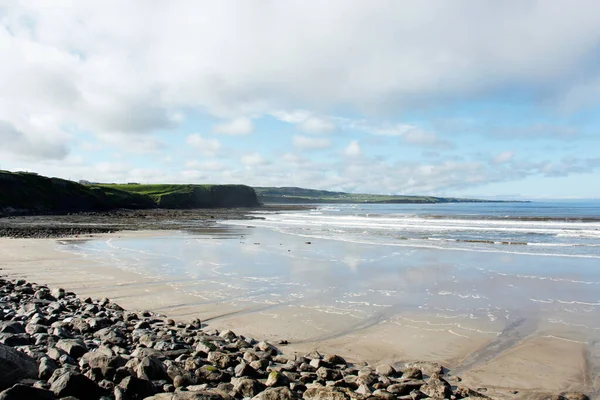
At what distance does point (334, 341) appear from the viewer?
8898mm

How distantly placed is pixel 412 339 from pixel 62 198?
85.6m

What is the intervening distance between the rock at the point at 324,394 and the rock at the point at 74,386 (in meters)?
2.78

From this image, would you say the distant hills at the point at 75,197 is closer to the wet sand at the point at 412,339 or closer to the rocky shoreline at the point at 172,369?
the wet sand at the point at 412,339

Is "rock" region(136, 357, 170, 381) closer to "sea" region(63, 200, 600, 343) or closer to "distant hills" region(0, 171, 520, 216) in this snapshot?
"sea" region(63, 200, 600, 343)

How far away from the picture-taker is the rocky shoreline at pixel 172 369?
17.6 feet

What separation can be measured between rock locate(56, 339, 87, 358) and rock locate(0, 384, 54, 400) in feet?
6.59

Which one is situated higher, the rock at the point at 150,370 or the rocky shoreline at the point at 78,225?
the rock at the point at 150,370

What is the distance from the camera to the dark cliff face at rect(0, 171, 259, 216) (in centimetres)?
6825

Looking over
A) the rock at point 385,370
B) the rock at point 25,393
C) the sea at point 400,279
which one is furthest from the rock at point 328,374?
the rock at point 25,393

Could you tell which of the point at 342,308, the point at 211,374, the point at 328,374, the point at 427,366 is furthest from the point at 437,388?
the point at 342,308

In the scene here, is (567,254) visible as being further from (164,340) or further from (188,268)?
(164,340)

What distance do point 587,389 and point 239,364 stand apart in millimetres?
5587

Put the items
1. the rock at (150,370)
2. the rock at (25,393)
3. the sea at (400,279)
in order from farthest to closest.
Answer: the sea at (400,279), the rock at (150,370), the rock at (25,393)

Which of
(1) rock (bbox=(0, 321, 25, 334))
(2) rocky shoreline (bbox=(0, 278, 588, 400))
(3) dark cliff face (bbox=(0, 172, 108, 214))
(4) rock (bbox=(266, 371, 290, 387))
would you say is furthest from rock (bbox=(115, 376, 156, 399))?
(3) dark cliff face (bbox=(0, 172, 108, 214))
